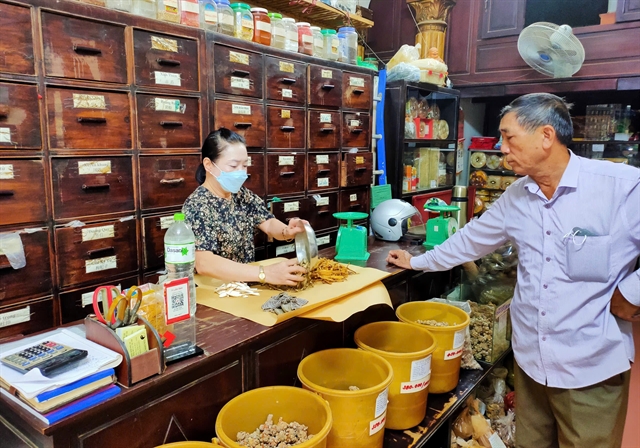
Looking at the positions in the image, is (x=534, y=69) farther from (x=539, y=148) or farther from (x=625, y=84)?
(x=539, y=148)

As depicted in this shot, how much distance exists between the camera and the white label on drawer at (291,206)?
299 centimetres

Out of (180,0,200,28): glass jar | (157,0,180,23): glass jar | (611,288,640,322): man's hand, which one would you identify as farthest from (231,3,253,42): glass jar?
(611,288,640,322): man's hand

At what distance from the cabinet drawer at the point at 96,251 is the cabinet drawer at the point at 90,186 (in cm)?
7

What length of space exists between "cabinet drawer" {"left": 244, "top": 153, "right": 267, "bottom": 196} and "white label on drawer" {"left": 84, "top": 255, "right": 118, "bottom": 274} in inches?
33.2

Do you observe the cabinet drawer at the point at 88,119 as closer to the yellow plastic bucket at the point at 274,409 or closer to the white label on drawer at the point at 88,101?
the white label on drawer at the point at 88,101

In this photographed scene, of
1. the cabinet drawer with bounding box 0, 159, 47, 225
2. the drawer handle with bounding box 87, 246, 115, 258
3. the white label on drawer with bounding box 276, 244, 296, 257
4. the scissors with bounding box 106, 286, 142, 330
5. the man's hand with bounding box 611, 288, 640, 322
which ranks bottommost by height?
the white label on drawer with bounding box 276, 244, 296, 257

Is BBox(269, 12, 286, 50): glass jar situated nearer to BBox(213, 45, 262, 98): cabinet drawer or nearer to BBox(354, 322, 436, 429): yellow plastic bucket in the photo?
BBox(213, 45, 262, 98): cabinet drawer

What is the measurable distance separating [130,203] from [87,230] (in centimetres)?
23

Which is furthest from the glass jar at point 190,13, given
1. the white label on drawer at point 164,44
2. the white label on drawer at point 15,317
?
the white label on drawer at point 15,317

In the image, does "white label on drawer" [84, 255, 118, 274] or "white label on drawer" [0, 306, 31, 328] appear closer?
"white label on drawer" [0, 306, 31, 328]

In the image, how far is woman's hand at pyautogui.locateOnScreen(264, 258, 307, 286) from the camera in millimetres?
1699

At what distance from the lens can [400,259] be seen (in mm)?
2248

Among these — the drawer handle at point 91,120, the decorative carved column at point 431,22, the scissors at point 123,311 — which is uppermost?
the decorative carved column at point 431,22

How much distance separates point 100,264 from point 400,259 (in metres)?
1.38
